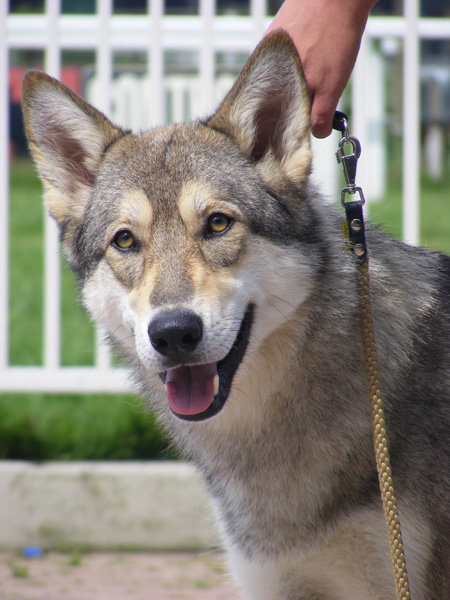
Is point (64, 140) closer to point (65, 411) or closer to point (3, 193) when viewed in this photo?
point (3, 193)

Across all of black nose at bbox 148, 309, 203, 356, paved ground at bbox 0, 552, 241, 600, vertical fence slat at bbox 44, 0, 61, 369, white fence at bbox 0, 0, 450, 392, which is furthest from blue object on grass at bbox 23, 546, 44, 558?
black nose at bbox 148, 309, 203, 356

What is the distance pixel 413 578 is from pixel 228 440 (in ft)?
2.28

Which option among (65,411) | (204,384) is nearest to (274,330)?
(204,384)

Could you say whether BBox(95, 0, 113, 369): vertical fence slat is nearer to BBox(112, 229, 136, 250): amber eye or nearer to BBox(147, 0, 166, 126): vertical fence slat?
BBox(147, 0, 166, 126): vertical fence slat

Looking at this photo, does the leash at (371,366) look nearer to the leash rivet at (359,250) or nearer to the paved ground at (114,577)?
the leash rivet at (359,250)

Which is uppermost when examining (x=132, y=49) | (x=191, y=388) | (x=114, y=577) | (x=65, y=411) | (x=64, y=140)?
(x=132, y=49)

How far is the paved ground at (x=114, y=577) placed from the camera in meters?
3.57

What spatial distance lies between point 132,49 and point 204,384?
2740 mm

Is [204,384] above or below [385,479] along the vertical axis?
above

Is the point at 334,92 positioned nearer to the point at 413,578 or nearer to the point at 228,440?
the point at 228,440

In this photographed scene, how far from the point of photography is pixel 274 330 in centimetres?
248

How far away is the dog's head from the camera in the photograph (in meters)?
2.29

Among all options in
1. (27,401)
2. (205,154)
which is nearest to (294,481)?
(205,154)

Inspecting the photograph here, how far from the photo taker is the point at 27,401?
15.6 ft
